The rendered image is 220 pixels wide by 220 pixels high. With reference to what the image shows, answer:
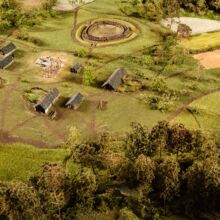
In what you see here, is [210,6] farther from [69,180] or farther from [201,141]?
[69,180]

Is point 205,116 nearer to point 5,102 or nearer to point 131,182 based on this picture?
point 131,182

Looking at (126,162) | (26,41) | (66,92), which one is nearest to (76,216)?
(126,162)

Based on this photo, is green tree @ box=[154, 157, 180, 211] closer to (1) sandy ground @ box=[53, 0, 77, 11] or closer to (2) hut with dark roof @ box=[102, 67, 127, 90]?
(2) hut with dark roof @ box=[102, 67, 127, 90]

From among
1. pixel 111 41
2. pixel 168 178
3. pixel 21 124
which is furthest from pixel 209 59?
pixel 168 178

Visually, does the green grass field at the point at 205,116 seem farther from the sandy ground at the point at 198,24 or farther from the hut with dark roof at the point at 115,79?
the sandy ground at the point at 198,24

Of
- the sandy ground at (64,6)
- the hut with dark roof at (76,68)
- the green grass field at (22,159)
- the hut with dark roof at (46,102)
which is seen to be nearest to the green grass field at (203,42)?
the hut with dark roof at (76,68)

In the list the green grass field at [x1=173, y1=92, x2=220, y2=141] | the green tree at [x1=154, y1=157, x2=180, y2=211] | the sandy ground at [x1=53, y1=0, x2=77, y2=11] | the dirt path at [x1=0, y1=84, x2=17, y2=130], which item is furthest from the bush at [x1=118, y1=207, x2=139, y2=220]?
the sandy ground at [x1=53, y1=0, x2=77, y2=11]
